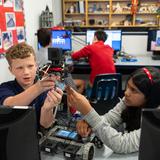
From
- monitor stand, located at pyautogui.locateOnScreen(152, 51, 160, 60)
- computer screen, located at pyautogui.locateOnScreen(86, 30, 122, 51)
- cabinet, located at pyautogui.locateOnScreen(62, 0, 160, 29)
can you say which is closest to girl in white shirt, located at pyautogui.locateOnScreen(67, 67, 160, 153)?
monitor stand, located at pyautogui.locateOnScreen(152, 51, 160, 60)

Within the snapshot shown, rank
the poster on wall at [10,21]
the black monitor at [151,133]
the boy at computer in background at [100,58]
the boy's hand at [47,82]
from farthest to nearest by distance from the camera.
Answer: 1. the boy at computer in background at [100,58]
2. the poster on wall at [10,21]
3. the boy's hand at [47,82]
4. the black monitor at [151,133]

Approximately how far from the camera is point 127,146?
3.80 ft

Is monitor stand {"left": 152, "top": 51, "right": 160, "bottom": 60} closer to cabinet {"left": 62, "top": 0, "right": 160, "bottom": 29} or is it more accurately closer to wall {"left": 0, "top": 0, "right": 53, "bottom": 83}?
wall {"left": 0, "top": 0, "right": 53, "bottom": 83}

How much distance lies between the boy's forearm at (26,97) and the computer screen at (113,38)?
2.82 m

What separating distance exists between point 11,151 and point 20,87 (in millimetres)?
723

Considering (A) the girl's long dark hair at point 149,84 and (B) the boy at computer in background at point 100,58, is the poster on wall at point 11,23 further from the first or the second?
(A) the girl's long dark hair at point 149,84

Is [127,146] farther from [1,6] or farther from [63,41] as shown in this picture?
[63,41]

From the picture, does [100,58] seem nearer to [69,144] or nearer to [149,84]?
[149,84]

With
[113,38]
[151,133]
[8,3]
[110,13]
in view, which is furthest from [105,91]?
[110,13]

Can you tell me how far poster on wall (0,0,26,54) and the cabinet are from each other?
2.74m

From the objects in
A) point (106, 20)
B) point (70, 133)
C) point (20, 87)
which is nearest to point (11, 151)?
point (70, 133)

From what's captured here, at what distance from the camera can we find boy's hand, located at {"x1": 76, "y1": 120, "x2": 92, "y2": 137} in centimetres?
119

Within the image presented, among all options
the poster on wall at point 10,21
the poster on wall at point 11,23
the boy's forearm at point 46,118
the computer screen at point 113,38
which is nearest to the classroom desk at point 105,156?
the boy's forearm at point 46,118

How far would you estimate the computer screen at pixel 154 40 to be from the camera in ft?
12.1
